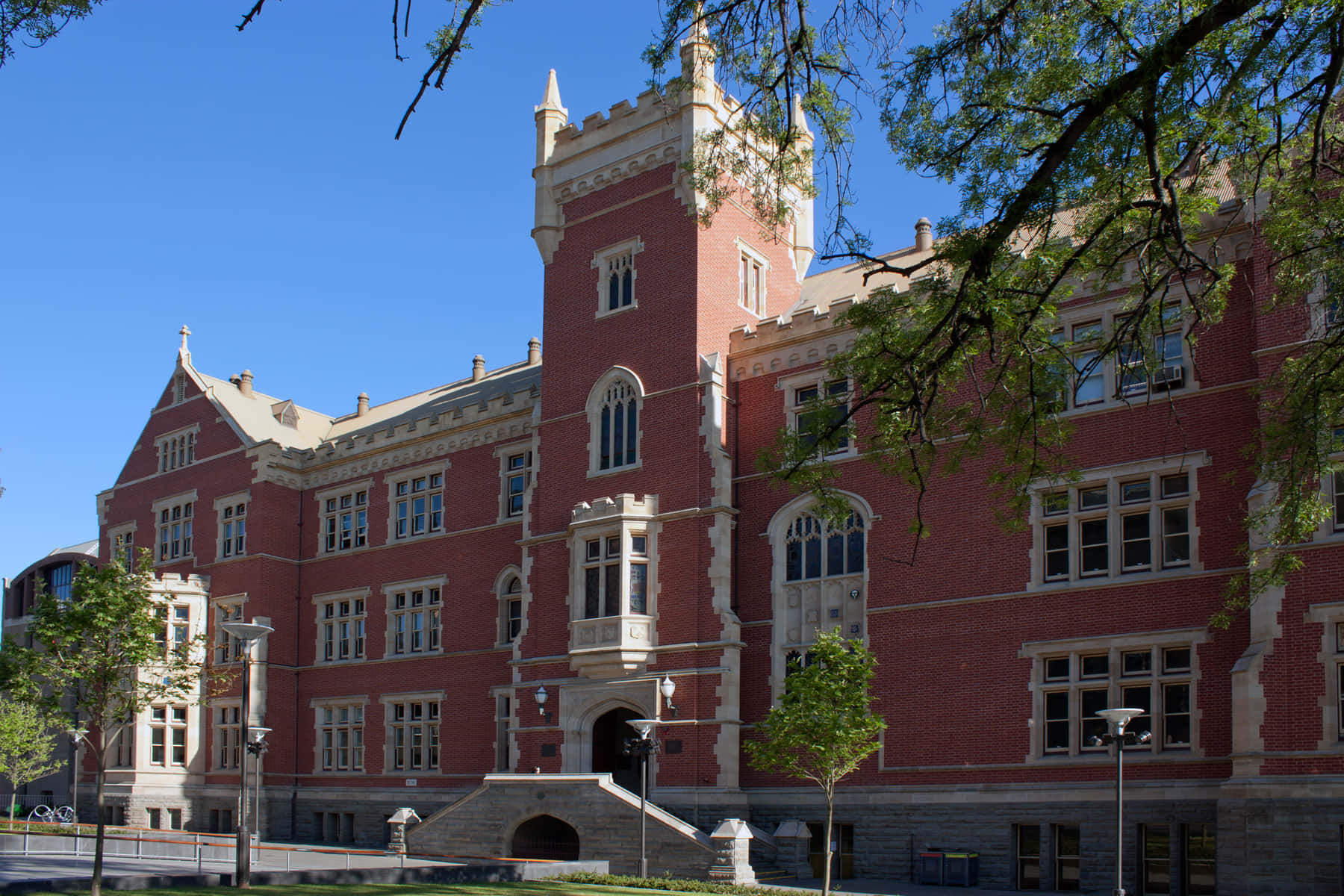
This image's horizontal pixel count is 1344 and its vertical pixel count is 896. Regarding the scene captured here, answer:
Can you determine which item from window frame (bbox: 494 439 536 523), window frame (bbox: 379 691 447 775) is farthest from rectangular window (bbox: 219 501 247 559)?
window frame (bbox: 494 439 536 523)

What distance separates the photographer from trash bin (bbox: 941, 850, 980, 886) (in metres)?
25.9

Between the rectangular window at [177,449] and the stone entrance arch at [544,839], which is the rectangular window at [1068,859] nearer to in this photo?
the stone entrance arch at [544,839]

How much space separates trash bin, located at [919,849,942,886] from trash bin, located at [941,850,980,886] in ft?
0.30

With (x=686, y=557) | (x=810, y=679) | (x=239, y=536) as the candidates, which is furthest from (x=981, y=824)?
(x=239, y=536)

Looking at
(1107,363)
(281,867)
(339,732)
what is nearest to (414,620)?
(339,732)

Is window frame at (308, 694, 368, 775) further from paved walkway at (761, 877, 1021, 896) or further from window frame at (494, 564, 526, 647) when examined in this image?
paved walkway at (761, 877, 1021, 896)

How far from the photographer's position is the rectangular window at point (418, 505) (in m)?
39.4

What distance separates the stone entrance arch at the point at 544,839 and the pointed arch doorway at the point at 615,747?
89.7 inches

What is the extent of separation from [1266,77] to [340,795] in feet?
109

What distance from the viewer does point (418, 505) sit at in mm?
40000

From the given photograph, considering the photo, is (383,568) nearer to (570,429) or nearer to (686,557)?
(570,429)

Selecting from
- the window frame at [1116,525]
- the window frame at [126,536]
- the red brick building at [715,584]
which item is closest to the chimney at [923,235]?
the red brick building at [715,584]

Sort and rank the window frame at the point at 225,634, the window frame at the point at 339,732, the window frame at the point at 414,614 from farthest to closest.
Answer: the window frame at the point at 225,634, the window frame at the point at 339,732, the window frame at the point at 414,614

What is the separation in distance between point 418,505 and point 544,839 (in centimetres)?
1268
